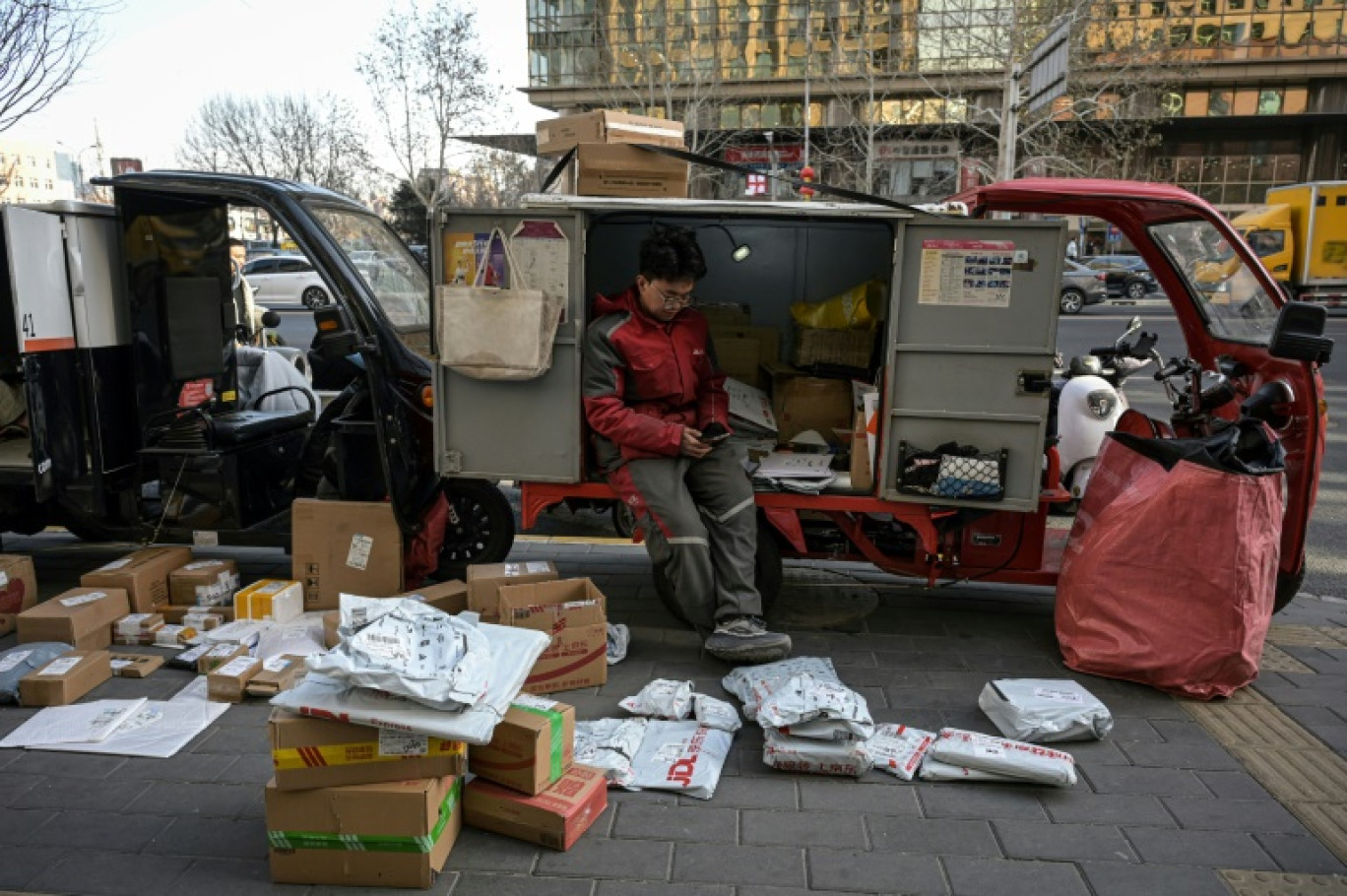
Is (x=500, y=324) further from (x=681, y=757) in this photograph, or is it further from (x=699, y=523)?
(x=681, y=757)

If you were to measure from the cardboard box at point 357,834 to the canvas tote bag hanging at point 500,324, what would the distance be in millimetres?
1983

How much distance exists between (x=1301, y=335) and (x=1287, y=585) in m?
1.23

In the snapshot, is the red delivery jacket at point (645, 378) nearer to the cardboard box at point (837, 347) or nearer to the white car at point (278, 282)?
the cardboard box at point (837, 347)

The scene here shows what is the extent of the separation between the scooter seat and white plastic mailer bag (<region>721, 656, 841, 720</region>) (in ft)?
9.43

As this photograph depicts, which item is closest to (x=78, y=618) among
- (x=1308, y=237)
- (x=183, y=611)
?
(x=183, y=611)

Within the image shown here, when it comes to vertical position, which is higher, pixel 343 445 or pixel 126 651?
pixel 343 445

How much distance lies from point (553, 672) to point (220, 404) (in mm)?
2892

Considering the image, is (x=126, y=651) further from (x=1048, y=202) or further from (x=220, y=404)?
(x=1048, y=202)

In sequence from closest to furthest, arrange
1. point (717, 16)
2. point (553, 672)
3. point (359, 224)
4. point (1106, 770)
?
point (1106, 770)
point (553, 672)
point (359, 224)
point (717, 16)

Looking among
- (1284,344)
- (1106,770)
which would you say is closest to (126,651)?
(1106,770)

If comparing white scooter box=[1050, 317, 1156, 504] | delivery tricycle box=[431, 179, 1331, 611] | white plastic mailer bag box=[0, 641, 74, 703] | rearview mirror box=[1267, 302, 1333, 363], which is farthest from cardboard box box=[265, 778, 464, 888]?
white scooter box=[1050, 317, 1156, 504]

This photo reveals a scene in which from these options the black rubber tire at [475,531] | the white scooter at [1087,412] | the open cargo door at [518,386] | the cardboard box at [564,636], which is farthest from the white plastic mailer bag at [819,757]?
the white scooter at [1087,412]

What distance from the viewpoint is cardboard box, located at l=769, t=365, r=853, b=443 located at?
5.22 m

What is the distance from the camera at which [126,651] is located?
166 inches
